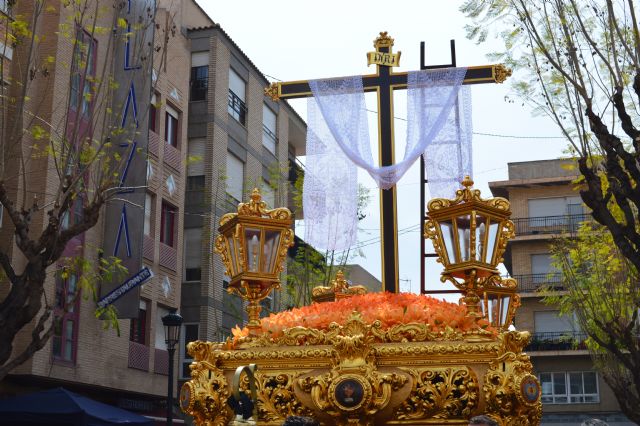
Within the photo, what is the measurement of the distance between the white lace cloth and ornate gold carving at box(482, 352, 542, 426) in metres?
2.76

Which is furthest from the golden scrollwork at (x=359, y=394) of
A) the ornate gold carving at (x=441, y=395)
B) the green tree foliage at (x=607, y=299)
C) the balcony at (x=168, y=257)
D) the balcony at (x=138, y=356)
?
the balcony at (x=168, y=257)

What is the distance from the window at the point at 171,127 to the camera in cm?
3017

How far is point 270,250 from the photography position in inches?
271

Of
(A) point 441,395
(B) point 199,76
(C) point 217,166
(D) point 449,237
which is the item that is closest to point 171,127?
(C) point 217,166

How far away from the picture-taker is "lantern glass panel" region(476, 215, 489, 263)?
6320mm

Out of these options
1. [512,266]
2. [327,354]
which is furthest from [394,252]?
[512,266]

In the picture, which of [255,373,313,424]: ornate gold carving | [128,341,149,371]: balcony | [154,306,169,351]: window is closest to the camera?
[255,373,313,424]: ornate gold carving

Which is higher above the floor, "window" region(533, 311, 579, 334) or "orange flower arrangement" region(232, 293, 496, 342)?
"window" region(533, 311, 579, 334)

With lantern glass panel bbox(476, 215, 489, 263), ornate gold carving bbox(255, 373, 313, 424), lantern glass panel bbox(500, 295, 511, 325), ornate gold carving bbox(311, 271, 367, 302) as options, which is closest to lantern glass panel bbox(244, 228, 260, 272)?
ornate gold carving bbox(255, 373, 313, 424)

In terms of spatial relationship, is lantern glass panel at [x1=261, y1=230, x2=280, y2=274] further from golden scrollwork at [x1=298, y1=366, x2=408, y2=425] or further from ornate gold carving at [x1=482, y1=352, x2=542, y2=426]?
ornate gold carving at [x1=482, y1=352, x2=542, y2=426]

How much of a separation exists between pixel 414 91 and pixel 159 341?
2169 centimetres

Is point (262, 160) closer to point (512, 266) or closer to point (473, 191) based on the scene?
point (512, 266)

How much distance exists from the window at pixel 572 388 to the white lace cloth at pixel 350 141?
41.7m

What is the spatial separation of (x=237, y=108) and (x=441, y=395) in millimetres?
30256
